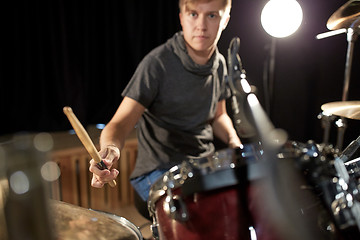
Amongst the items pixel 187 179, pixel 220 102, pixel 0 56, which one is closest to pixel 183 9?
pixel 220 102

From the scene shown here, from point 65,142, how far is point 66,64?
0.51 meters

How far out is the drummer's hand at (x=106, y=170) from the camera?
888 millimetres

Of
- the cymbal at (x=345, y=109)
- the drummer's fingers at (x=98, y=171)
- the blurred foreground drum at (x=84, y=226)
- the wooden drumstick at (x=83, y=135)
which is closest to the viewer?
the blurred foreground drum at (x=84, y=226)

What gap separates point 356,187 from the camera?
2.51 feet

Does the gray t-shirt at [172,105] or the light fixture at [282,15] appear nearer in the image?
the gray t-shirt at [172,105]

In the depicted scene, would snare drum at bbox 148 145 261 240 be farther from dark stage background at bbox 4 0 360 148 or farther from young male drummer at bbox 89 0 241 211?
dark stage background at bbox 4 0 360 148

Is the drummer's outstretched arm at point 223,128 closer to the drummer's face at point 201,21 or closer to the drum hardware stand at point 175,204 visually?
the drummer's face at point 201,21

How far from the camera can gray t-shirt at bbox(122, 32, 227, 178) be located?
1.44 metres

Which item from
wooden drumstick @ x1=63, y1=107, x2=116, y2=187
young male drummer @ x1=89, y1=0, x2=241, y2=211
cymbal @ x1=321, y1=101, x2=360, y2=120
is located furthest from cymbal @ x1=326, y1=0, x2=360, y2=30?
wooden drumstick @ x1=63, y1=107, x2=116, y2=187

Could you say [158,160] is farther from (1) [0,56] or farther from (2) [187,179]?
(1) [0,56]

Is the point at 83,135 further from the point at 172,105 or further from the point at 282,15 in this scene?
the point at 282,15

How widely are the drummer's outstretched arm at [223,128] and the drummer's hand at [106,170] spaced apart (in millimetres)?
766

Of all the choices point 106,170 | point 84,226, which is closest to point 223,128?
point 106,170

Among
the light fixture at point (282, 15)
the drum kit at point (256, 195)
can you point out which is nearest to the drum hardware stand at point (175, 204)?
the drum kit at point (256, 195)
